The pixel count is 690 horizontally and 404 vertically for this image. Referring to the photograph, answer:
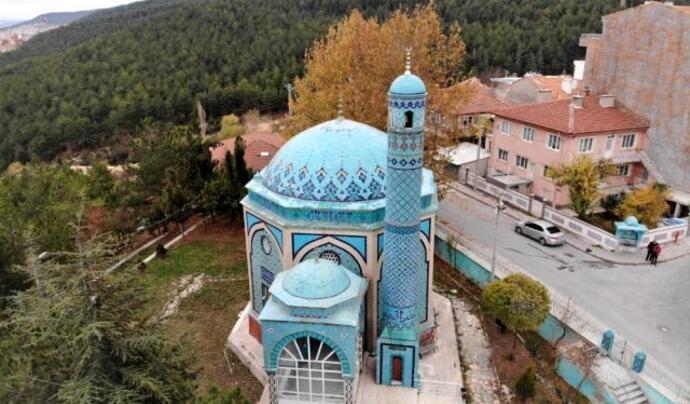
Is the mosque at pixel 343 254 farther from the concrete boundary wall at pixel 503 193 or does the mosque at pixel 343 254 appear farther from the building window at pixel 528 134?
the building window at pixel 528 134

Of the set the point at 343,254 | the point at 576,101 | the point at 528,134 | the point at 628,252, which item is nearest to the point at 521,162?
the point at 528,134

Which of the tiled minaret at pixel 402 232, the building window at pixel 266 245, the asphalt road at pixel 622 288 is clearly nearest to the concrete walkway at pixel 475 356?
the tiled minaret at pixel 402 232

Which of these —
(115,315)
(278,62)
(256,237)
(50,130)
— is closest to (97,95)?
(50,130)

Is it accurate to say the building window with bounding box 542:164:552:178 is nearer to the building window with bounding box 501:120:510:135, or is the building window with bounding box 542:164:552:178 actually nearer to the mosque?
the building window with bounding box 501:120:510:135

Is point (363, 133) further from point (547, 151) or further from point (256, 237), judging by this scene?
point (547, 151)

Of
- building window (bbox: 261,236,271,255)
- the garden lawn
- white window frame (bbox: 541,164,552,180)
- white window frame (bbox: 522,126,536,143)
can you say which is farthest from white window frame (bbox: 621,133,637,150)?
building window (bbox: 261,236,271,255)
